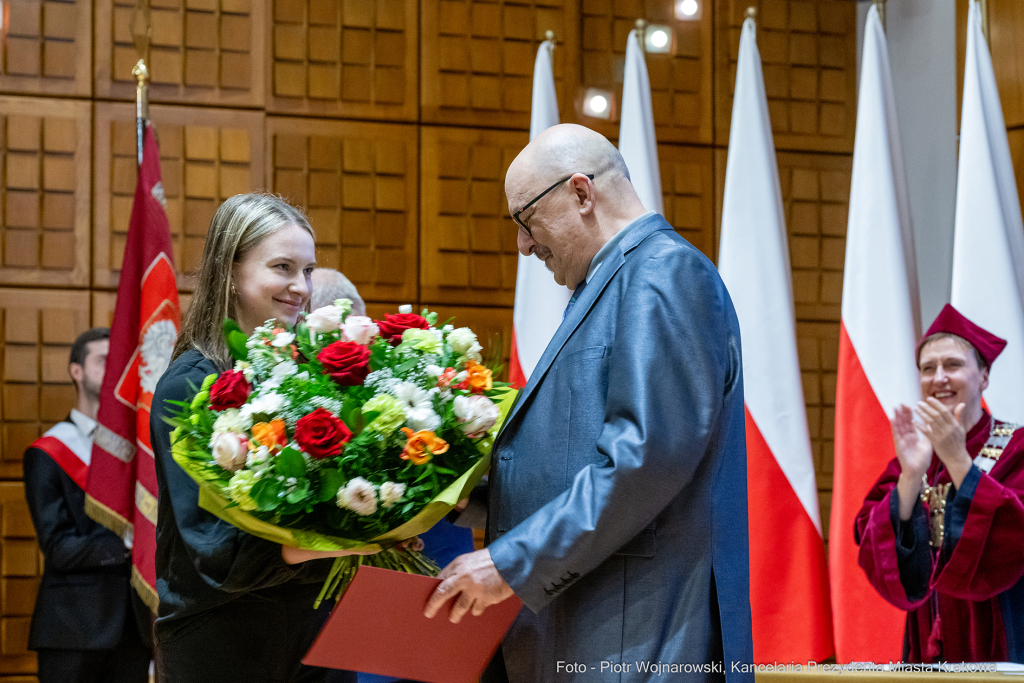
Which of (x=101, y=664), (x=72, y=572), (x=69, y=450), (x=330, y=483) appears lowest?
(x=101, y=664)

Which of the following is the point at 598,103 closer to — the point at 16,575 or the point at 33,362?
the point at 33,362

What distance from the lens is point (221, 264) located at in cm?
204

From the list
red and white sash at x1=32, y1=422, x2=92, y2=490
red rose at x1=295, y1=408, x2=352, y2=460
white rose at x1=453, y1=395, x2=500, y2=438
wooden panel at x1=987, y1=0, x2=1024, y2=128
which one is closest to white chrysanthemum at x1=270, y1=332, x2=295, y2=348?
red rose at x1=295, y1=408, x2=352, y2=460

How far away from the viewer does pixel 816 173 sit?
4703 mm

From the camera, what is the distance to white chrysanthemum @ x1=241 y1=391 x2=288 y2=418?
5.24 feet

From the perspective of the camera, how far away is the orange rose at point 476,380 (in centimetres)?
172

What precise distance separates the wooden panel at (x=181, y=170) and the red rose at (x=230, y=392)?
252 cm

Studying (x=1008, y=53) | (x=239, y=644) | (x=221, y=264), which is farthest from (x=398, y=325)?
(x=1008, y=53)

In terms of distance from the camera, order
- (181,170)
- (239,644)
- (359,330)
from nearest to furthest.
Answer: (359,330), (239,644), (181,170)

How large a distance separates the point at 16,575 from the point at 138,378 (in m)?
1.04

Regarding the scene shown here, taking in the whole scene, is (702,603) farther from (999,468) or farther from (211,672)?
(999,468)

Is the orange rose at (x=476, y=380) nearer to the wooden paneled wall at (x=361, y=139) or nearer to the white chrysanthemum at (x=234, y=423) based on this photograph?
the white chrysanthemum at (x=234, y=423)

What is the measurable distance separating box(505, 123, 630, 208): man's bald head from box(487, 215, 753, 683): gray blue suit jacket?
0.61ft

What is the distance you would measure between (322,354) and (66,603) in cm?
246
